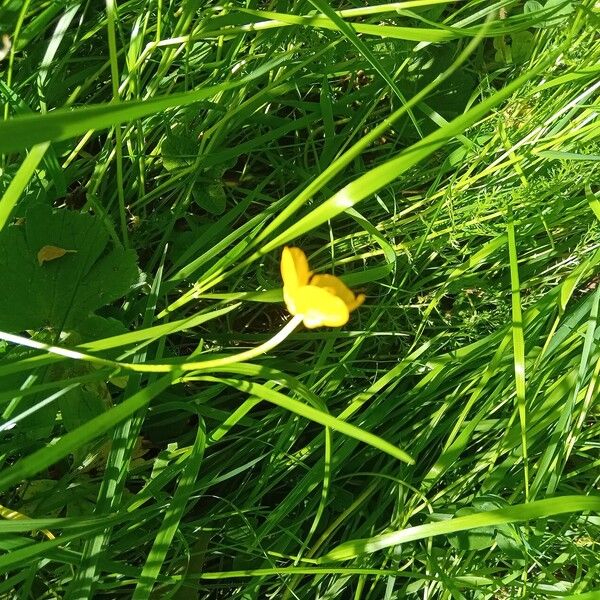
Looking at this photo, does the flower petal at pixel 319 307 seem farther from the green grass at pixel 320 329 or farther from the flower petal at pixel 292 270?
the green grass at pixel 320 329

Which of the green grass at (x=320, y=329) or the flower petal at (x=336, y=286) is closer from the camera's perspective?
the flower petal at (x=336, y=286)

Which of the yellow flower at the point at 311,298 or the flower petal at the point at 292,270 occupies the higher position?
the flower petal at the point at 292,270

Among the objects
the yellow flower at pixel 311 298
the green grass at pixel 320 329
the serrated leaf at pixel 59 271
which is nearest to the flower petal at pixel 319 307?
the yellow flower at pixel 311 298

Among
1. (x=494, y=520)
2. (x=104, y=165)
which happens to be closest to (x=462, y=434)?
(x=494, y=520)

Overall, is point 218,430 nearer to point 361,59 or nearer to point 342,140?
point 342,140

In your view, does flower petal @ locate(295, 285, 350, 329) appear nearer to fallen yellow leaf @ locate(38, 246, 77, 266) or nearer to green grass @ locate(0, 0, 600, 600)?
green grass @ locate(0, 0, 600, 600)

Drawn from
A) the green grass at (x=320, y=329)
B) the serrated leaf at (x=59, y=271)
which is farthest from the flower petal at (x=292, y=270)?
the serrated leaf at (x=59, y=271)

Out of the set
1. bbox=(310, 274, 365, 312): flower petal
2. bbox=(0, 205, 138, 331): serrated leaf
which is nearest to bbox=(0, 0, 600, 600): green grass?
bbox=(0, 205, 138, 331): serrated leaf
